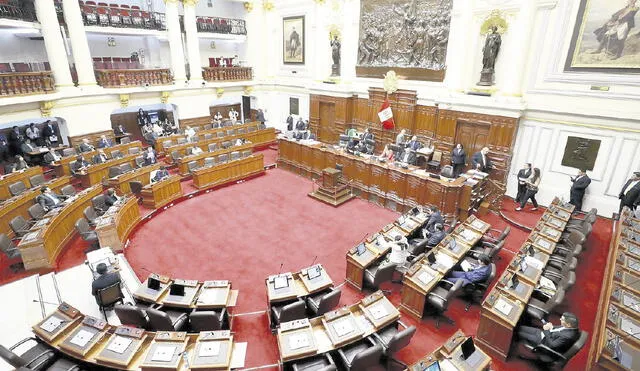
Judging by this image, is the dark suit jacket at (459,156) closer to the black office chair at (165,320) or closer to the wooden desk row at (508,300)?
the wooden desk row at (508,300)

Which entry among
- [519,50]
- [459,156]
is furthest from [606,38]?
[459,156]

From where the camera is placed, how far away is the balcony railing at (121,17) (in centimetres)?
1406

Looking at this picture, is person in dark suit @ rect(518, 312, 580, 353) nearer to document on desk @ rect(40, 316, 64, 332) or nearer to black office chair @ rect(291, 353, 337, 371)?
black office chair @ rect(291, 353, 337, 371)

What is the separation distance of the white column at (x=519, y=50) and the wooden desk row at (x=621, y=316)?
215 inches

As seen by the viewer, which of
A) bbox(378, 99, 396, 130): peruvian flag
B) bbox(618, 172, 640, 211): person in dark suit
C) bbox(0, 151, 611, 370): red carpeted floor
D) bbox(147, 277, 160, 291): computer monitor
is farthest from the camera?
bbox(378, 99, 396, 130): peruvian flag

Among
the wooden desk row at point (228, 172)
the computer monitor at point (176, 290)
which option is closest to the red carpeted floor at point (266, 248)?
the wooden desk row at point (228, 172)

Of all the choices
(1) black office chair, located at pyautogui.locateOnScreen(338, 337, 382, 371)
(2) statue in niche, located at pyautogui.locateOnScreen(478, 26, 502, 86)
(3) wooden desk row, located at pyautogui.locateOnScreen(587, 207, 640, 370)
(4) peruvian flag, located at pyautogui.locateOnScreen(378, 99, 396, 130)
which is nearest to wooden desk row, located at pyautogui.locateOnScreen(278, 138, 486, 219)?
(4) peruvian flag, located at pyautogui.locateOnScreen(378, 99, 396, 130)

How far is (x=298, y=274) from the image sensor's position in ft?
20.2

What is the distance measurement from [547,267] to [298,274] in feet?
16.7

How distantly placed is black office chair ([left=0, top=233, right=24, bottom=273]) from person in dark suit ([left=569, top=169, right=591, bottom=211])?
13783mm

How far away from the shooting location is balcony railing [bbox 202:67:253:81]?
17844 millimetres

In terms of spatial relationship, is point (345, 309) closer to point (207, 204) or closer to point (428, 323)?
point (428, 323)

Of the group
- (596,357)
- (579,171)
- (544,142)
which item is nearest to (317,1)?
(544,142)

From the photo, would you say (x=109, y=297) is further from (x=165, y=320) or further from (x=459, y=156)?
(x=459, y=156)
